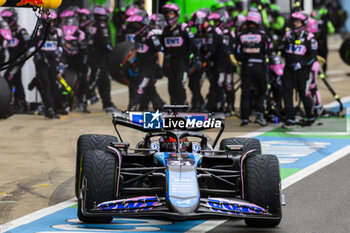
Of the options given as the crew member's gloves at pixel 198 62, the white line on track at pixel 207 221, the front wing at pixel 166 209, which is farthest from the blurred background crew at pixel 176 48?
the front wing at pixel 166 209

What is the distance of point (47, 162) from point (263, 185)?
5492 mm

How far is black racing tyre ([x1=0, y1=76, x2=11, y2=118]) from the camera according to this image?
61.1ft

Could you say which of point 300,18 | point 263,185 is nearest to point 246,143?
point 263,185

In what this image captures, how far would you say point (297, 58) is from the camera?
58.5ft

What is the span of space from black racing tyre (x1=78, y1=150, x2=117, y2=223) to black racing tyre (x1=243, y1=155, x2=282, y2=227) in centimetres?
121

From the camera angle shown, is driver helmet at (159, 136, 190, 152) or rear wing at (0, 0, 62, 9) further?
rear wing at (0, 0, 62, 9)

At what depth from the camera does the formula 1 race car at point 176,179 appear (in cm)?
834

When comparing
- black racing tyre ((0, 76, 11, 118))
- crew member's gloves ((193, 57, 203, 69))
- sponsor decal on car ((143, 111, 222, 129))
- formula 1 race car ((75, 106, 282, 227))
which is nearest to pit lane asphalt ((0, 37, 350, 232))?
black racing tyre ((0, 76, 11, 118))

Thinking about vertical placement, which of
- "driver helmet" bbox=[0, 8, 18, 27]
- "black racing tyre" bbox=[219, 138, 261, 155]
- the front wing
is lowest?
the front wing

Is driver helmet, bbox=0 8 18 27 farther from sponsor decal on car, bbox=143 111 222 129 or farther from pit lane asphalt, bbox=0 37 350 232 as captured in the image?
sponsor decal on car, bbox=143 111 222 129

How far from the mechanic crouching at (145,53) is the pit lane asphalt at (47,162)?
3.06 ft

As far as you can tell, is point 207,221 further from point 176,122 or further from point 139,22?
point 139,22

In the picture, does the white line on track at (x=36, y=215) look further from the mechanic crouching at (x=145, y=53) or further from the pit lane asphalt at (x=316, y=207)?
the mechanic crouching at (x=145, y=53)

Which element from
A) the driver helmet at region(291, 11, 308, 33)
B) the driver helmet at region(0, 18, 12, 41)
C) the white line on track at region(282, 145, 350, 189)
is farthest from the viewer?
the driver helmet at region(0, 18, 12, 41)
